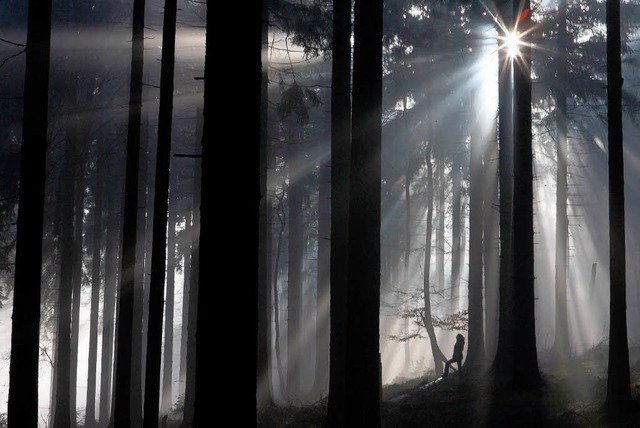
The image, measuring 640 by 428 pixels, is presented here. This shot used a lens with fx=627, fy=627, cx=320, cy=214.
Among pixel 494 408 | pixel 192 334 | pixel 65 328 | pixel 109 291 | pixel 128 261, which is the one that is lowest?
pixel 494 408

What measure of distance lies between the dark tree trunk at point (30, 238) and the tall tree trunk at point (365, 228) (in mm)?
4916

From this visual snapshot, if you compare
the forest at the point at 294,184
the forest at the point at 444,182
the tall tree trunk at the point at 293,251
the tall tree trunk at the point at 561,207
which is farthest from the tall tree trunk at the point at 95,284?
the tall tree trunk at the point at 561,207

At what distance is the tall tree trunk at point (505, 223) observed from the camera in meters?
13.3

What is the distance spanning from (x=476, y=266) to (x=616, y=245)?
9713 millimetres

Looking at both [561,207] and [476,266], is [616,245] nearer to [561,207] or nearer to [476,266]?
[476,266]

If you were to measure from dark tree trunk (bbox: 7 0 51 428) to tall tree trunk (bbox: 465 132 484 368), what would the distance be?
1231 cm

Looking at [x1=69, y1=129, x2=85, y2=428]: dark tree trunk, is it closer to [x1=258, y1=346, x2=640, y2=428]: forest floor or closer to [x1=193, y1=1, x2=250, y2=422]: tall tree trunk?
[x1=258, y1=346, x2=640, y2=428]: forest floor

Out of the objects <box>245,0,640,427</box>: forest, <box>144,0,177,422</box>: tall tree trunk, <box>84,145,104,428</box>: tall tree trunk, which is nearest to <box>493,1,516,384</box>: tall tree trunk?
<box>245,0,640,427</box>: forest

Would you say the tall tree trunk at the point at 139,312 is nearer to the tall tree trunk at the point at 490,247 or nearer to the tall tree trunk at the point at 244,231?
the tall tree trunk at the point at 244,231

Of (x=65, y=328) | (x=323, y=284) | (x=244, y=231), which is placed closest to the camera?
(x=244, y=231)

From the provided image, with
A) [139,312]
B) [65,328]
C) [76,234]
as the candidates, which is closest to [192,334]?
[139,312]

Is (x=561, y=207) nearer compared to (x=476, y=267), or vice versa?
(x=476, y=267)

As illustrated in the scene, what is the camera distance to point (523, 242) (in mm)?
12281

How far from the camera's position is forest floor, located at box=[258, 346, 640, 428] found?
10594 mm
